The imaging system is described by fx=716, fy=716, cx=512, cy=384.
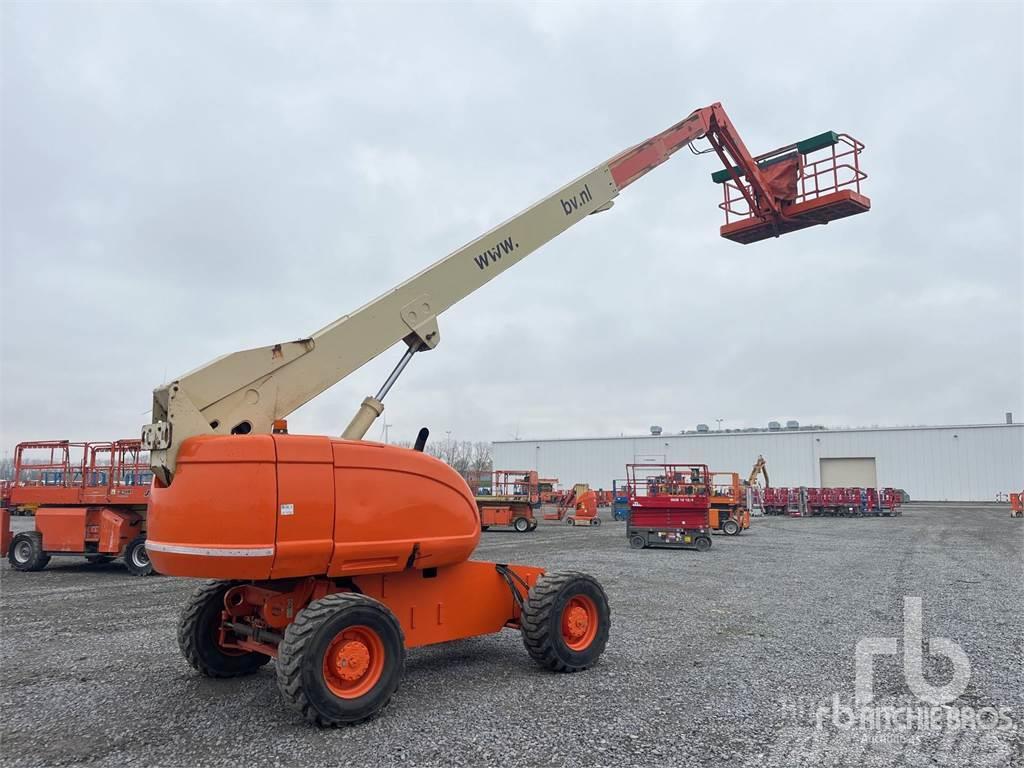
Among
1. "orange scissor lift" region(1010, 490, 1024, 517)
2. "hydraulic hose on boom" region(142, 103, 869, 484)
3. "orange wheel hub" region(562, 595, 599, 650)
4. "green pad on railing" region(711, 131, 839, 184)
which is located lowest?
"orange scissor lift" region(1010, 490, 1024, 517)

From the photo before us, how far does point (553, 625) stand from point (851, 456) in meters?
58.0

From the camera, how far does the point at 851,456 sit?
191 feet

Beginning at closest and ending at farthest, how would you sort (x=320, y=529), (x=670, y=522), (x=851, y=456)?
(x=320, y=529)
(x=670, y=522)
(x=851, y=456)

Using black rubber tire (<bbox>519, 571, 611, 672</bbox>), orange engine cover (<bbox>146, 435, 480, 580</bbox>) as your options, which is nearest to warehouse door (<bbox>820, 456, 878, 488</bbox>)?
black rubber tire (<bbox>519, 571, 611, 672</bbox>)

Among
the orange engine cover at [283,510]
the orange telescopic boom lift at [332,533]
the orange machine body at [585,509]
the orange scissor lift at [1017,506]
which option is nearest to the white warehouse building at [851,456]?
the orange scissor lift at [1017,506]

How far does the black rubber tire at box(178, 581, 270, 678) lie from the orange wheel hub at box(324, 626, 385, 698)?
5.99 ft

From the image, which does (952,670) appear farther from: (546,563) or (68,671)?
(546,563)

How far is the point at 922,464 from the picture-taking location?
185 feet

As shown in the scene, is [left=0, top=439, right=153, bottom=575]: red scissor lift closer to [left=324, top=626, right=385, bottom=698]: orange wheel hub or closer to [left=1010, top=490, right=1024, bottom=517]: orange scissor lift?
[left=324, top=626, right=385, bottom=698]: orange wheel hub

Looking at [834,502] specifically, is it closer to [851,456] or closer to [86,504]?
[851,456]

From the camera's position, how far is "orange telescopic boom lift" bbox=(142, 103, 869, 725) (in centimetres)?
551

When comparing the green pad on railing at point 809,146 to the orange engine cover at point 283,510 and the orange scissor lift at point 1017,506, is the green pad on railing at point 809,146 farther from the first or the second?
the orange scissor lift at point 1017,506

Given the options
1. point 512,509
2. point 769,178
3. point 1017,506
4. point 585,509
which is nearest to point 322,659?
point 769,178

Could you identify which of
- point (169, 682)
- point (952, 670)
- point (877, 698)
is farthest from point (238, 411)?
point (952, 670)
